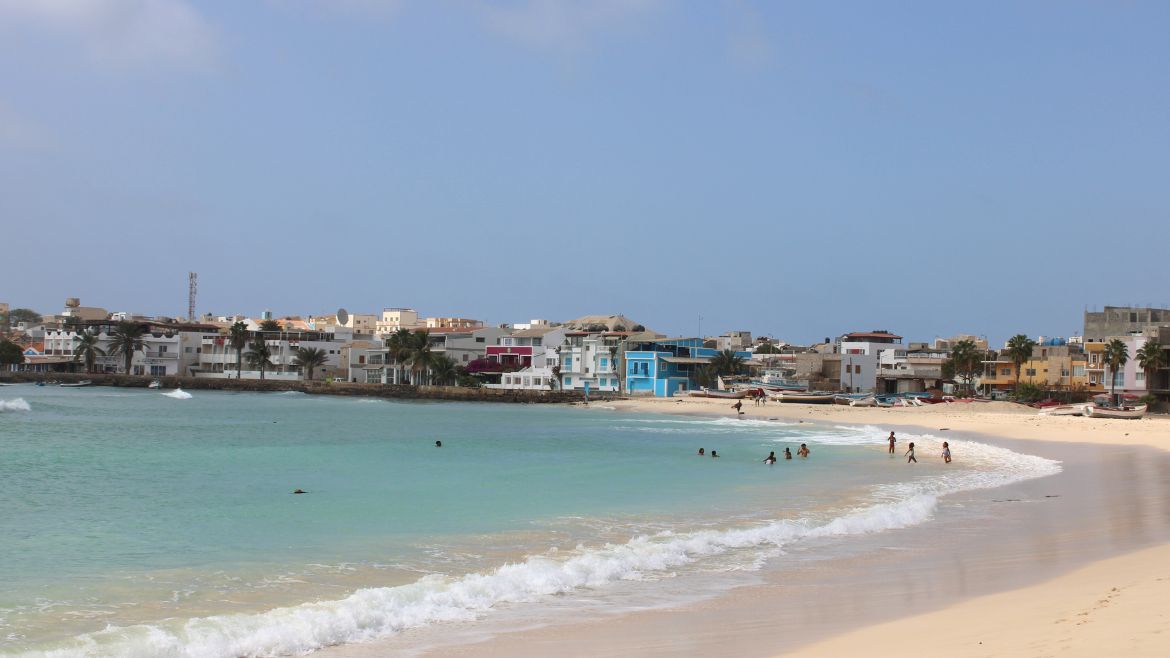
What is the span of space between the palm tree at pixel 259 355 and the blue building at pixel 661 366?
40744mm

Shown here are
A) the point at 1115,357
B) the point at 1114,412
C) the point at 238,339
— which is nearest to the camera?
the point at 1114,412

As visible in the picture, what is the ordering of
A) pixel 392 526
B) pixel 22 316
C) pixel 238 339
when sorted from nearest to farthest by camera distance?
pixel 392 526, pixel 238 339, pixel 22 316

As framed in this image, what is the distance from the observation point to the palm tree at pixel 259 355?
341 feet

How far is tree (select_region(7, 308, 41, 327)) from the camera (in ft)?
567

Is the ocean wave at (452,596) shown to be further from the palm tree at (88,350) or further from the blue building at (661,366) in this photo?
the palm tree at (88,350)

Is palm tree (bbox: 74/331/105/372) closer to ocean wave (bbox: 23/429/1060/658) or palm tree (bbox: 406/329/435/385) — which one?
palm tree (bbox: 406/329/435/385)

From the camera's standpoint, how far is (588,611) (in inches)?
448

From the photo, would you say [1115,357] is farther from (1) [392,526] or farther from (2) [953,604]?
(2) [953,604]

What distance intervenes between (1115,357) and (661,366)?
3735cm

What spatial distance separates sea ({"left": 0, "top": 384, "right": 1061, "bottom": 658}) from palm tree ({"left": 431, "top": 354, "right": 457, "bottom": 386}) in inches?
2006

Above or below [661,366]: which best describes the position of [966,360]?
above

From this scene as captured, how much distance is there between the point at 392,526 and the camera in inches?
719

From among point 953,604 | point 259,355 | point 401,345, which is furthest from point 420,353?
point 953,604

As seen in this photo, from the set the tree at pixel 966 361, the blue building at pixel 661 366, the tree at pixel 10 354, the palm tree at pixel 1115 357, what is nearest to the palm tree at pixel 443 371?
the blue building at pixel 661 366
